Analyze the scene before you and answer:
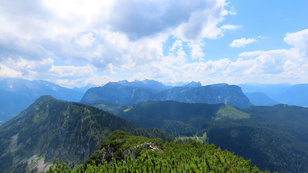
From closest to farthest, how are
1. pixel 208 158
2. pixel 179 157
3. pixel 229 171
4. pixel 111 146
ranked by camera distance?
1. pixel 229 171
2. pixel 208 158
3. pixel 179 157
4. pixel 111 146

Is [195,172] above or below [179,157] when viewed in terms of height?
above

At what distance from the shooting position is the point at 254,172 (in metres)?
39.1

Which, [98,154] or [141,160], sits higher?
[141,160]

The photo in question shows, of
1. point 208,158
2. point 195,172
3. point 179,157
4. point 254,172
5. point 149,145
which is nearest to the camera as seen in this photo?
point 195,172

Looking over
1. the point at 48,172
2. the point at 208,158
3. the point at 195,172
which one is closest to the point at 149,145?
the point at 208,158

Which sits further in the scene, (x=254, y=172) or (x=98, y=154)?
(x=98, y=154)

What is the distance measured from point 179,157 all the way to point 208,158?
868cm

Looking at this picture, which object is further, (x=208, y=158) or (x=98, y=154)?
(x=98, y=154)

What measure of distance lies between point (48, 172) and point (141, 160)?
74.5 ft

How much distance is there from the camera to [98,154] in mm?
90062

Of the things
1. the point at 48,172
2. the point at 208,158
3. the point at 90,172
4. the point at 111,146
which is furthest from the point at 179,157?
the point at 111,146

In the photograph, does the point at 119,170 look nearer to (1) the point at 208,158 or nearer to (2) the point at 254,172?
(1) the point at 208,158

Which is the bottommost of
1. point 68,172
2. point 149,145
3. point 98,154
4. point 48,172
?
point 98,154

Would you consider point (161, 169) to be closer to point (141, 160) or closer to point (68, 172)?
point (141, 160)
